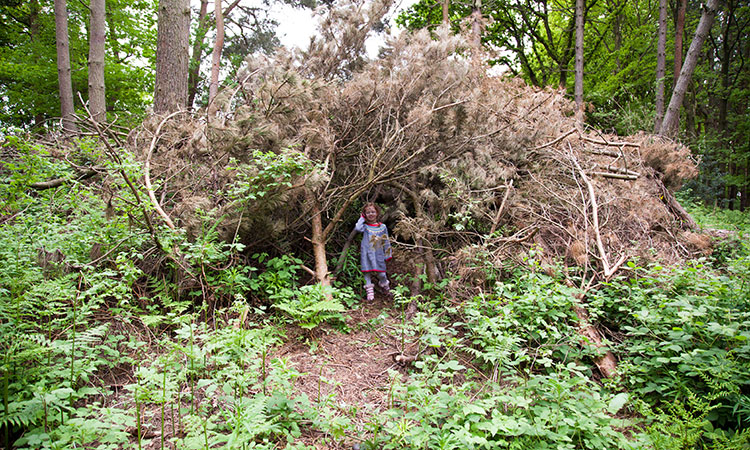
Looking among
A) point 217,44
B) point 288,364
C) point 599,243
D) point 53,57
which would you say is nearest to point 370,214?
point 288,364

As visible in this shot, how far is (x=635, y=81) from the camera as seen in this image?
46.0 feet

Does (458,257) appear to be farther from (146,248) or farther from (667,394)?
(146,248)

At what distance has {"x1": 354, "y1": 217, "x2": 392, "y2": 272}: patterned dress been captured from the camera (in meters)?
5.17

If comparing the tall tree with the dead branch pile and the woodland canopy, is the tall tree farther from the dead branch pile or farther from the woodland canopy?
the dead branch pile

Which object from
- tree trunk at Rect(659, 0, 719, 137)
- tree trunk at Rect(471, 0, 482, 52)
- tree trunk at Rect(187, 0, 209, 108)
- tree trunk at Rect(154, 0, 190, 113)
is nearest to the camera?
tree trunk at Rect(154, 0, 190, 113)

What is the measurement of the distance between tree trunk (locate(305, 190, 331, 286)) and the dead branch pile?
3cm

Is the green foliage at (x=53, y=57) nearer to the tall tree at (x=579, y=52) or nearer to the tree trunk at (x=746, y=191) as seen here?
the tall tree at (x=579, y=52)

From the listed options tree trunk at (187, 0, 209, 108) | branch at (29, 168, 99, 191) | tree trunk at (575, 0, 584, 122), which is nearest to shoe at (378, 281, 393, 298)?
branch at (29, 168, 99, 191)

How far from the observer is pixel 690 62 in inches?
328

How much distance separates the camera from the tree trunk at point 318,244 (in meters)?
4.56

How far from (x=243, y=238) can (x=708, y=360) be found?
4.38 m

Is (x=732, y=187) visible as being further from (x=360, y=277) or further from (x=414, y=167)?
(x=360, y=277)

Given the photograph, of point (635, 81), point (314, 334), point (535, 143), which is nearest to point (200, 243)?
point (314, 334)

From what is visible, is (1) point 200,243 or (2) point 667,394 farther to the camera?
(1) point 200,243
